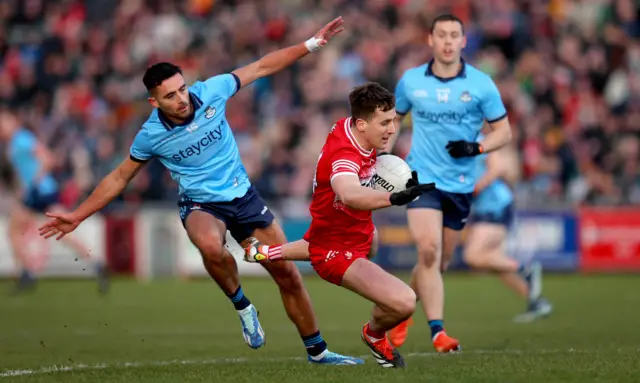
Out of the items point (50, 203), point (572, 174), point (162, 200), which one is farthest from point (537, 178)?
point (50, 203)

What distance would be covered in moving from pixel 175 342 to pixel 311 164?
36.9ft

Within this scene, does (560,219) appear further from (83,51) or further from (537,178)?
(83,51)

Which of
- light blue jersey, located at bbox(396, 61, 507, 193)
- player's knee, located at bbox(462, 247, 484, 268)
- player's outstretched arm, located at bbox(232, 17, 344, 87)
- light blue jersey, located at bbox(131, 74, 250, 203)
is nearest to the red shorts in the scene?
light blue jersey, located at bbox(131, 74, 250, 203)

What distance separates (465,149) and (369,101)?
2409mm

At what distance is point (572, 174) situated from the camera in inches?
912

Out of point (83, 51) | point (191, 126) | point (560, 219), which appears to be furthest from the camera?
point (83, 51)

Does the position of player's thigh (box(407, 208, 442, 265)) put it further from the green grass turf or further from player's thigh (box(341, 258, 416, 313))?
player's thigh (box(341, 258, 416, 313))

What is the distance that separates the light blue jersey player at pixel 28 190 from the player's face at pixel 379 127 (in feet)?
37.4

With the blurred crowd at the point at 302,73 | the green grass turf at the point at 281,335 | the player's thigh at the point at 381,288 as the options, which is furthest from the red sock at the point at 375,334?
the blurred crowd at the point at 302,73

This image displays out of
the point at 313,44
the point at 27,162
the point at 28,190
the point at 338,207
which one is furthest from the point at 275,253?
the point at 28,190

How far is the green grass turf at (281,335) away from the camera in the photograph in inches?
357

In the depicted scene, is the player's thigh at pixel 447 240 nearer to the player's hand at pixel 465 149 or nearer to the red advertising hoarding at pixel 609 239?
the player's hand at pixel 465 149

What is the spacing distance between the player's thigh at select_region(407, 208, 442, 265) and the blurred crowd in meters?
10.9

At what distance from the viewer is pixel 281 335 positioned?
13539 millimetres
